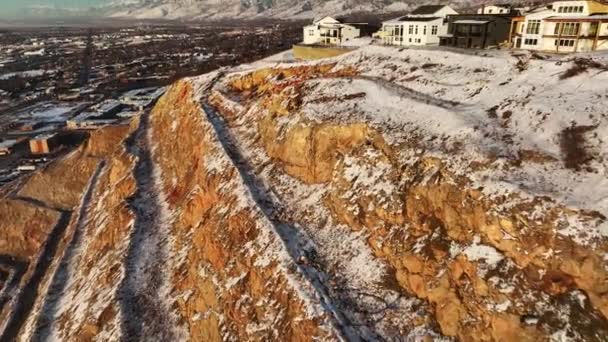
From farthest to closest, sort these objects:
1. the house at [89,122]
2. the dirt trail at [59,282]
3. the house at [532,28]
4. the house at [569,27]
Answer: the house at [89,122] → the house at [532,28] → the house at [569,27] → the dirt trail at [59,282]

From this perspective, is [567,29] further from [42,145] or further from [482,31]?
[42,145]

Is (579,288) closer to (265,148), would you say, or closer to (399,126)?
(399,126)

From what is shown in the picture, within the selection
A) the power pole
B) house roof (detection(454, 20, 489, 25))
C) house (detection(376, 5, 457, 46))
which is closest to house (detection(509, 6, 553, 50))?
house roof (detection(454, 20, 489, 25))

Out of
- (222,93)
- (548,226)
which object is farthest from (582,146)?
(222,93)

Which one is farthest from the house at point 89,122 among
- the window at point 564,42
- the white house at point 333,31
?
the window at point 564,42

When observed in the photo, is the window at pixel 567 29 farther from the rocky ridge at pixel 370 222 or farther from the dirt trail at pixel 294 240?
the dirt trail at pixel 294 240

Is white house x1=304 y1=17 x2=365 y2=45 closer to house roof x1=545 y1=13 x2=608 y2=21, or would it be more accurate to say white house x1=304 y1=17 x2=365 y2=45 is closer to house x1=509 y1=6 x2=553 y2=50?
house x1=509 y1=6 x2=553 y2=50
